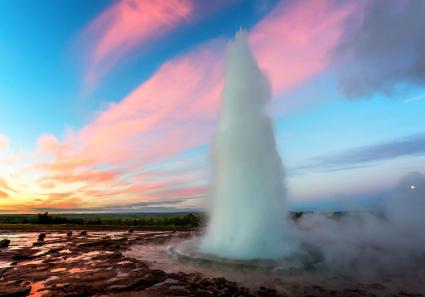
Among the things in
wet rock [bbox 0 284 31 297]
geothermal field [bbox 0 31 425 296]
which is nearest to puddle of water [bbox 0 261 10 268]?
geothermal field [bbox 0 31 425 296]

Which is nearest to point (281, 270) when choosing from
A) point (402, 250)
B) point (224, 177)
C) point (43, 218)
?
point (224, 177)

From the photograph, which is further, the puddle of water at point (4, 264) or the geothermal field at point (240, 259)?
the puddle of water at point (4, 264)

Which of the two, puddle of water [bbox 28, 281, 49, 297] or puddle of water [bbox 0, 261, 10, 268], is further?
puddle of water [bbox 0, 261, 10, 268]

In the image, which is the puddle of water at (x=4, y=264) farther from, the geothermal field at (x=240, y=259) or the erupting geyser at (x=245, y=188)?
the erupting geyser at (x=245, y=188)

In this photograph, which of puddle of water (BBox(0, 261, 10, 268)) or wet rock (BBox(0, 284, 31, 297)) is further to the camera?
puddle of water (BBox(0, 261, 10, 268))

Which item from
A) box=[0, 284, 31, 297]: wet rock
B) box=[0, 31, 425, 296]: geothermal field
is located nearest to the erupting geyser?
box=[0, 31, 425, 296]: geothermal field

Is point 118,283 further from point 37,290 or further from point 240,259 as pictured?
point 240,259

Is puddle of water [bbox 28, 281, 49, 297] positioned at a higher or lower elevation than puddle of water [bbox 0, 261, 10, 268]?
lower

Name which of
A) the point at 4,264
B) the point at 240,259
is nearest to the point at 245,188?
the point at 240,259

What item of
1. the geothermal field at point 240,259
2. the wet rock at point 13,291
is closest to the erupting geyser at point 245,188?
the geothermal field at point 240,259

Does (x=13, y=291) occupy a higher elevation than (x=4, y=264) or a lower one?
lower

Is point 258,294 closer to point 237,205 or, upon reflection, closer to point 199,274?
point 199,274

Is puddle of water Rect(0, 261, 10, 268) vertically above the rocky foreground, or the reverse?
puddle of water Rect(0, 261, 10, 268)

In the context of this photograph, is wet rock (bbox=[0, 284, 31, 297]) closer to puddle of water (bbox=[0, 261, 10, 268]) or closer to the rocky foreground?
the rocky foreground
